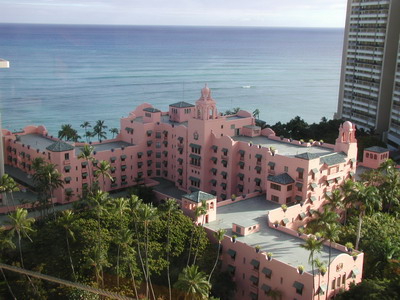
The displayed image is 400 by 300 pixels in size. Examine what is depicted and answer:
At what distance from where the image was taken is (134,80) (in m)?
121

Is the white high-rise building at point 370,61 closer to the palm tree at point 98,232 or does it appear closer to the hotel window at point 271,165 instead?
the hotel window at point 271,165

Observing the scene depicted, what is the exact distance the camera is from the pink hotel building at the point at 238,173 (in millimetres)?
28359

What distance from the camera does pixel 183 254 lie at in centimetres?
3036

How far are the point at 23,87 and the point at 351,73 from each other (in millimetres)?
60380

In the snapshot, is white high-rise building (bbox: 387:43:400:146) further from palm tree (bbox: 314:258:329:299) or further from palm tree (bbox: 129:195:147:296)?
palm tree (bbox: 129:195:147:296)

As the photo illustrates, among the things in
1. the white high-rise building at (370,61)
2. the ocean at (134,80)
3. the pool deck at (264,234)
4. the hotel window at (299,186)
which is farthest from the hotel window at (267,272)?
the ocean at (134,80)

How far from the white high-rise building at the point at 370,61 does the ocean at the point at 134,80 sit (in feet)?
83.6

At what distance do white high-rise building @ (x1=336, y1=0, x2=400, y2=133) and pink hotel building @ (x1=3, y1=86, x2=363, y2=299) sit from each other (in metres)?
23.9

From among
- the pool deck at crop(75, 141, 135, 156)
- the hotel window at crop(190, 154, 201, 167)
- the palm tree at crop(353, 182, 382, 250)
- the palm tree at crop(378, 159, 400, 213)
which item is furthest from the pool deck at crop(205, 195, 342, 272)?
the pool deck at crop(75, 141, 135, 156)

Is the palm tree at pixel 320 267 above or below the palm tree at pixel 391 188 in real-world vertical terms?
below

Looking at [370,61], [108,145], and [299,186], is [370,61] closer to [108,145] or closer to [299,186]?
[299,186]

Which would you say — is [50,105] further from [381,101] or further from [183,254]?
[183,254]

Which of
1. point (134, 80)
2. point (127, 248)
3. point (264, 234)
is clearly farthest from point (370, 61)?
point (134, 80)

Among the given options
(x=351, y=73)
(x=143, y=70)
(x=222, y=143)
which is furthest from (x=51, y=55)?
(x=222, y=143)
